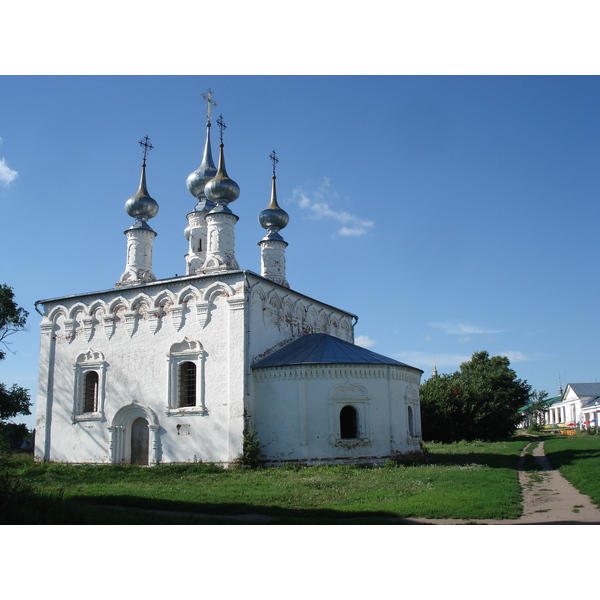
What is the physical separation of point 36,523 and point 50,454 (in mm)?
15250

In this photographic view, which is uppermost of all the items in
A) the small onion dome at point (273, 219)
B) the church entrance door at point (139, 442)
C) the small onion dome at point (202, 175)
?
the small onion dome at point (202, 175)

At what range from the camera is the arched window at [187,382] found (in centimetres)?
1905

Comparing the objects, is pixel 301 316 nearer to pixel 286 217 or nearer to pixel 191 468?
pixel 286 217

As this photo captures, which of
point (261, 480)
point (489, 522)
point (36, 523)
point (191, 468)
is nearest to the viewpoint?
point (36, 523)

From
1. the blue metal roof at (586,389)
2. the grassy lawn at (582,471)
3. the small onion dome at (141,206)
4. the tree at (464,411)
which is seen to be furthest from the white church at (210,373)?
the blue metal roof at (586,389)

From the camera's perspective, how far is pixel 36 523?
7168 millimetres

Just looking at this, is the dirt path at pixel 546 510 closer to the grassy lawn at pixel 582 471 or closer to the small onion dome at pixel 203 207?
the grassy lawn at pixel 582 471

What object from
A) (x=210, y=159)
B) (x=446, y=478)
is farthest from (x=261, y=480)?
(x=210, y=159)

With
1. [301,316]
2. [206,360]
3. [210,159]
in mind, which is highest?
[210,159]

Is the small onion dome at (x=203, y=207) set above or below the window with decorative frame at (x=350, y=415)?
above

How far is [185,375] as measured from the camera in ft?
63.0

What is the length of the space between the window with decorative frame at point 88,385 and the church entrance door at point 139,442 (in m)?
1.71

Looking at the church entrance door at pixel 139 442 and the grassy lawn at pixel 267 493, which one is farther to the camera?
the church entrance door at pixel 139 442

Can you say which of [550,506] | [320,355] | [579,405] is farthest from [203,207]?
[579,405]
